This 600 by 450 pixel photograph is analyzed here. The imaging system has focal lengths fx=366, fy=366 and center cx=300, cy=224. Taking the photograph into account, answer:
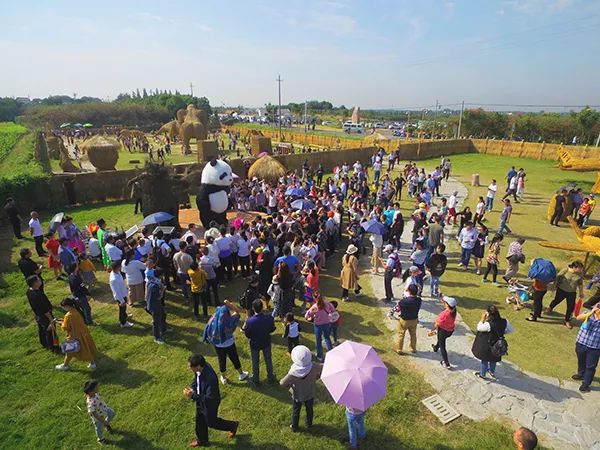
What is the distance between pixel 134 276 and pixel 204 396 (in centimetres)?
399

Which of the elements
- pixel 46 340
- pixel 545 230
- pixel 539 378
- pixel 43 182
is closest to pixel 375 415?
pixel 539 378

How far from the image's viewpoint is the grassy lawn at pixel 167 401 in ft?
16.6

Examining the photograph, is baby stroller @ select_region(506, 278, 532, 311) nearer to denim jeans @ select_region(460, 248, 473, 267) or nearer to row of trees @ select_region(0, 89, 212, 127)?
denim jeans @ select_region(460, 248, 473, 267)

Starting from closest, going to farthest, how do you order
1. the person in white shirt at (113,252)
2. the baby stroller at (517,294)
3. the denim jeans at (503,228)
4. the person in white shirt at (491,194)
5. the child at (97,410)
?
the child at (97,410) < the person in white shirt at (113,252) < the baby stroller at (517,294) < the denim jeans at (503,228) < the person in white shirt at (491,194)

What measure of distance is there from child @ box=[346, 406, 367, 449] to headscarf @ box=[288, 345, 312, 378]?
682mm

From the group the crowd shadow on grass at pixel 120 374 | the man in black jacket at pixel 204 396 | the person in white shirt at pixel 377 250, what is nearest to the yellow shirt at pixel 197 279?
the crowd shadow on grass at pixel 120 374

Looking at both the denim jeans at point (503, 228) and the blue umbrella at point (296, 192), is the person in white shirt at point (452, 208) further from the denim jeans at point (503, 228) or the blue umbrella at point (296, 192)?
the blue umbrella at point (296, 192)

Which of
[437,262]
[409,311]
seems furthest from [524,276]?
[409,311]

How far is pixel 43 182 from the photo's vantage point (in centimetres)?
1534

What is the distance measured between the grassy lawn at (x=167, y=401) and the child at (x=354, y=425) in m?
0.20

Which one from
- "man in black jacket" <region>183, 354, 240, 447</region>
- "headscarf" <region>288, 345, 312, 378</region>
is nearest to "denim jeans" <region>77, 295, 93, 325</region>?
"man in black jacket" <region>183, 354, 240, 447</region>

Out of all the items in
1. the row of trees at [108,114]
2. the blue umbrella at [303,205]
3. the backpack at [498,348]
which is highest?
the row of trees at [108,114]

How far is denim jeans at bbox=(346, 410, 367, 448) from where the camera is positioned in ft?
15.4

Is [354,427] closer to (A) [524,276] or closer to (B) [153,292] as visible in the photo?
(B) [153,292]
